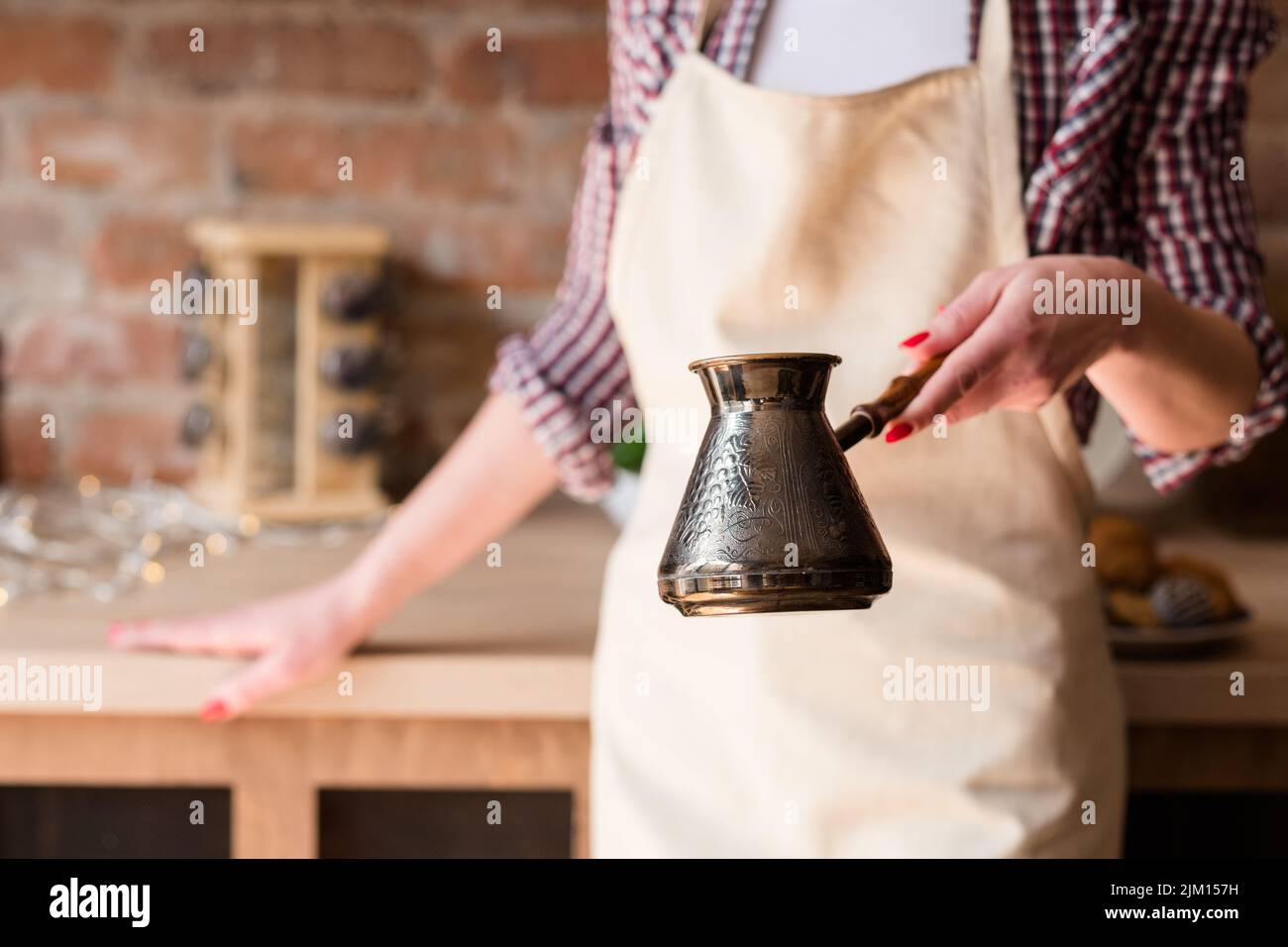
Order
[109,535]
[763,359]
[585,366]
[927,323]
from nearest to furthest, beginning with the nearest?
[763,359] → [927,323] → [585,366] → [109,535]

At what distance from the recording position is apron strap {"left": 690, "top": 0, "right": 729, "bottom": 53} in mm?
711

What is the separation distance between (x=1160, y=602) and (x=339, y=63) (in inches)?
37.8

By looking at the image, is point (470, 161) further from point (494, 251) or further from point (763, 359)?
point (763, 359)

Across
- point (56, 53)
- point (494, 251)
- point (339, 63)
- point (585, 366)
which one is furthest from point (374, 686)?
point (56, 53)

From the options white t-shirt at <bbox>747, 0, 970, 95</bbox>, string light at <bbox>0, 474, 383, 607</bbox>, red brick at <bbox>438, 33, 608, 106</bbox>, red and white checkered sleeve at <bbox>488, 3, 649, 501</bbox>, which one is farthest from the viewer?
red brick at <bbox>438, 33, 608, 106</bbox>

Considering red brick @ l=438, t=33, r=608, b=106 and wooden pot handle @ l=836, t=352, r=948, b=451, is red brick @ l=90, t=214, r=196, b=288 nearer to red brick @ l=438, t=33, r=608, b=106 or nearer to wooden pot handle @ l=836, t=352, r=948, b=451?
red brick @ l=438, t=33, r=608, b=106

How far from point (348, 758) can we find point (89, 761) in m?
0.16

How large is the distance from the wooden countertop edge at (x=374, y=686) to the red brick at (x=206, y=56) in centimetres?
76

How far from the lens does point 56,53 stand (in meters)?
1.40

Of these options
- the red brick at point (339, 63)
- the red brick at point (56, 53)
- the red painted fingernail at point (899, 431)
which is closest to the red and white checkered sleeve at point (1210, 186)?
the red painted fingernail at point (899, 431)

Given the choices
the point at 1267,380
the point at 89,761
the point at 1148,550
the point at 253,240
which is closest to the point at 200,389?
the point at 253,240

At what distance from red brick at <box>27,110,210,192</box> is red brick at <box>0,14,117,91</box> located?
35mm

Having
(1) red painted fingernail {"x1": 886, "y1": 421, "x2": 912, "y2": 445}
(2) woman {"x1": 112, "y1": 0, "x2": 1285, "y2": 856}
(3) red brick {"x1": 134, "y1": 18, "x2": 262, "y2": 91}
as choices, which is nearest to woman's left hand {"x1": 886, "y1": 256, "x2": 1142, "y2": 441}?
(1) red painted fingernail {"x1": 886, "y1": 421, "x2": 912, "y2": 445}
